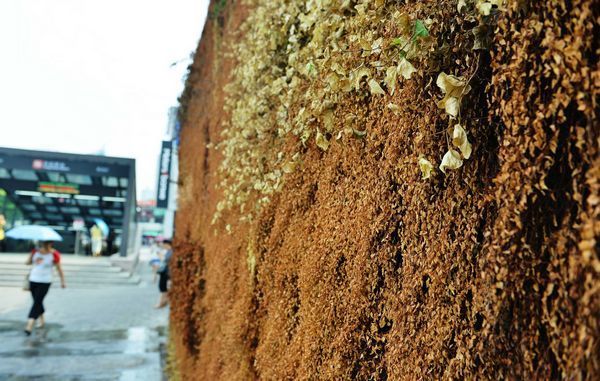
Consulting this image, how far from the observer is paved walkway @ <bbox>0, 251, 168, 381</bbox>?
22.9 ft

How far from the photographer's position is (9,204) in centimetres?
3012

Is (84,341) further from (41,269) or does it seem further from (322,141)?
(322,141)

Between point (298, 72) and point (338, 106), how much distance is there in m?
0.77

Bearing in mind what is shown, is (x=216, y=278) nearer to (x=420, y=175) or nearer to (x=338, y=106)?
(x=338, y=106)

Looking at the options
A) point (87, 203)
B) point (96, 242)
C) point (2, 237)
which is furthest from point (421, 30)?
point (87, 203)

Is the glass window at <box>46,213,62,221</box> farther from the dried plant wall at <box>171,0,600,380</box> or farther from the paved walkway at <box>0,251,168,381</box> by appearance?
the dried plant wall at <box>171,0,600,380</box>

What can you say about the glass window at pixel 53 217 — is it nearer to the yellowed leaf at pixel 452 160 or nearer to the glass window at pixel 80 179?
the glass window at pixel 80 179

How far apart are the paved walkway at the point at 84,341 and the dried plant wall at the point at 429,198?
4.95 meters

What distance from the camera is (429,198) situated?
147cm

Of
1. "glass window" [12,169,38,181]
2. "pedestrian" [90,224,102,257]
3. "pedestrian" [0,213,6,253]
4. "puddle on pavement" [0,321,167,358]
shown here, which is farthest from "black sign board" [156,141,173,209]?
"pedestrian" [90,224,102,257]

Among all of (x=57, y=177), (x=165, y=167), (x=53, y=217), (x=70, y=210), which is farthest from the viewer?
(x=53, y=217)

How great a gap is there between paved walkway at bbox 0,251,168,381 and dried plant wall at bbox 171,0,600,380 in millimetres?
4947

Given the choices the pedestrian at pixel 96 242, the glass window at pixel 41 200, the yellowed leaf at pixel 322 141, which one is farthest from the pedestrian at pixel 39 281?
the glass window at pixel 41 200

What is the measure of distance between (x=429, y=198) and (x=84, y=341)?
909cm
